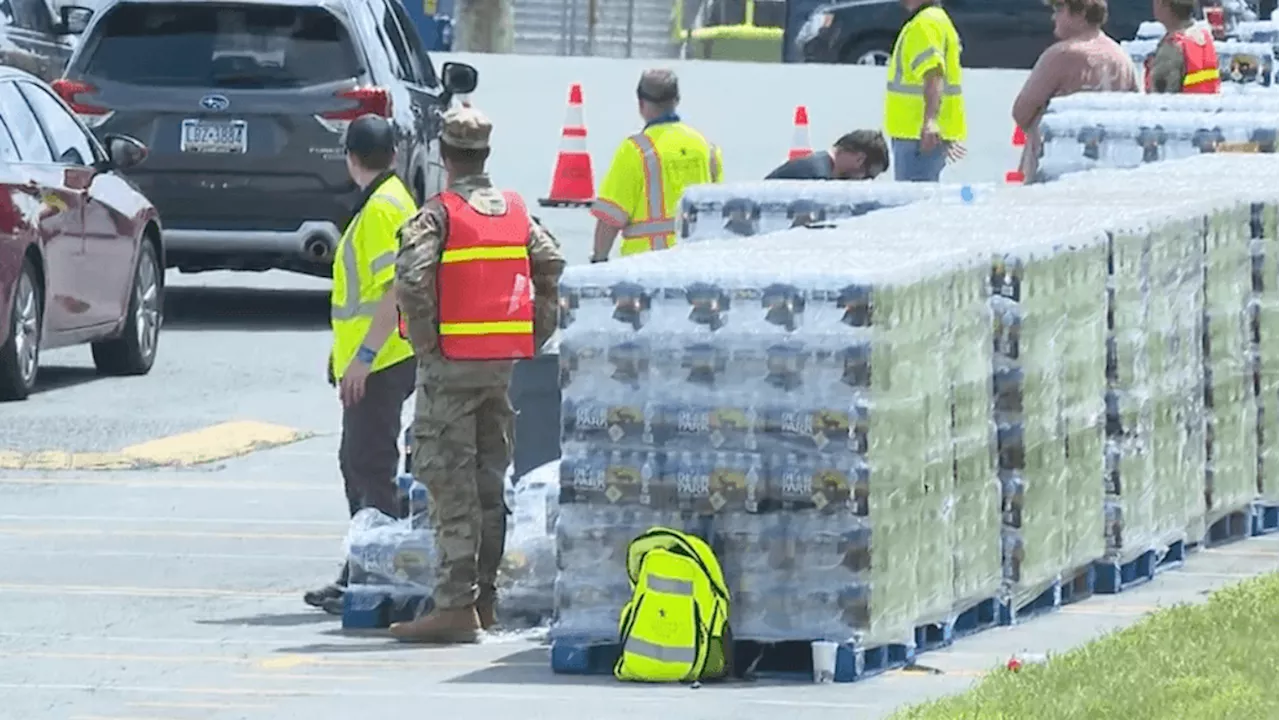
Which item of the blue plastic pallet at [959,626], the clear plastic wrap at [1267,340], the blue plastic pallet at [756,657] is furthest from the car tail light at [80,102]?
the blue plastic pallet at [756,657]

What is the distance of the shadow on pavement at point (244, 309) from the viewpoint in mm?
21359

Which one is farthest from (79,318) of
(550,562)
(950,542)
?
(950,542)

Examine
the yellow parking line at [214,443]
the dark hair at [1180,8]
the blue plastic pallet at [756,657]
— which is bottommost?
the yellow parking line at [214,443]

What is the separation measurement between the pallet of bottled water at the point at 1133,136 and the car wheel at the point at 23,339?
4619 millimetres

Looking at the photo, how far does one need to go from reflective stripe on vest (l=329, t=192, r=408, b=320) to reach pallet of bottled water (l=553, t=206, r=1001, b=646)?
6.14ft

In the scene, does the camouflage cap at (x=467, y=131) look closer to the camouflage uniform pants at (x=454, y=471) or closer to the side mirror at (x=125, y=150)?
the camouflage uniform pants at (x=454, y=471)

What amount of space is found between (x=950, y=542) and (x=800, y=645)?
0.58m

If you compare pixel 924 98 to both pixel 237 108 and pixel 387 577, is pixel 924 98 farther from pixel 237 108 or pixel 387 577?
pixel 387 577

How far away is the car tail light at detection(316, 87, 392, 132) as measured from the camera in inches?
816

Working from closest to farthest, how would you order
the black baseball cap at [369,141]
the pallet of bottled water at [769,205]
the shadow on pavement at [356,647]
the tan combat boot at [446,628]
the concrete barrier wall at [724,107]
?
the shadow on pavement at [356,647] < the tan combat boot at [446,628] < the black baseball cap at [369,141] < the pallet of bottled water at [769,205] < the concrete barrier wall at [724,107]

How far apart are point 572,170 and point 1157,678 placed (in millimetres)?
19437

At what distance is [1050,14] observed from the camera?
36.4m

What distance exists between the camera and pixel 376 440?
39.6 feet

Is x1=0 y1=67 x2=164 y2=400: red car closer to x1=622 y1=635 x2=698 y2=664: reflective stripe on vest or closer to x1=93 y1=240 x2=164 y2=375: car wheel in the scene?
x1=93 y1=240 x2=164 y2=375: car wheel
